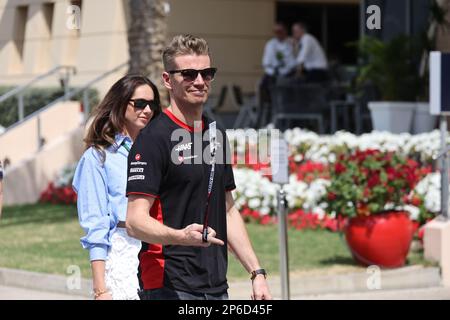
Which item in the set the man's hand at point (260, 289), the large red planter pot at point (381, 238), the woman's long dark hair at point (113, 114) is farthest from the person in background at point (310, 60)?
the man's hand at point (260, 289)

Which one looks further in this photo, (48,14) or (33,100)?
(48,14)

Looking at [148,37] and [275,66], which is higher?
[148,37]

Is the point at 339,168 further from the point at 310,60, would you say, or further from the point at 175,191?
the point at 310,60

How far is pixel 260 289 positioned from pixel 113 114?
1358 mm

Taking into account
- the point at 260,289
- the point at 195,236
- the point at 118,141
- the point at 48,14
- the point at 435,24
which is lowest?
the point at 260,289

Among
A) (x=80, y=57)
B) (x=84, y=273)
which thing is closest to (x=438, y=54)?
(x=84, y=273)

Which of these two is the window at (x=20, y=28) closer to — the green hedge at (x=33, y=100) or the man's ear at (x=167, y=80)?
the green hedge at (x=33, y=100)

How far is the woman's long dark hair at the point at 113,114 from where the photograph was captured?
585 cm

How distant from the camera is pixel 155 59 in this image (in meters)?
16.2

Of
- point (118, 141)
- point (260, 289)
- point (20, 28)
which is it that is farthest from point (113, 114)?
point (20, 28)

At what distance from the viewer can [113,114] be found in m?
5.89
